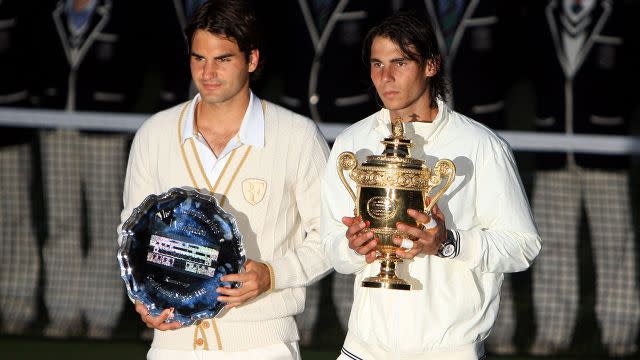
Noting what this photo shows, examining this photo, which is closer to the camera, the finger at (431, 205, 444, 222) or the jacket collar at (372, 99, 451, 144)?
the finger at (431, 205, 444, 222)

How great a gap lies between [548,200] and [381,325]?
213 inches

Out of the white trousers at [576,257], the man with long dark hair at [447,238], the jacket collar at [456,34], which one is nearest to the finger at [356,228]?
the man with long dark hair at [447,238]

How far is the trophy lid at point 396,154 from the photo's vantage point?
403 cm

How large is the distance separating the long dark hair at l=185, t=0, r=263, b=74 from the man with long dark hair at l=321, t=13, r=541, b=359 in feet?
1.72

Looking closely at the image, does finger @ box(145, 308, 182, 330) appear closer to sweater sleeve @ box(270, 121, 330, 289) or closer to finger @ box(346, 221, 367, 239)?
sweater sleeve @ box(270, 121, 330, 289)

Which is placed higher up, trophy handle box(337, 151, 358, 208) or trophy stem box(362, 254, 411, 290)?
trophy handle box(337, 151, 358, 208)

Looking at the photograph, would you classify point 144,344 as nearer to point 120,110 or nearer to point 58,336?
point 58,336

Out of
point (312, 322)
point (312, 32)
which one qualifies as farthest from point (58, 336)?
point (312, 32)

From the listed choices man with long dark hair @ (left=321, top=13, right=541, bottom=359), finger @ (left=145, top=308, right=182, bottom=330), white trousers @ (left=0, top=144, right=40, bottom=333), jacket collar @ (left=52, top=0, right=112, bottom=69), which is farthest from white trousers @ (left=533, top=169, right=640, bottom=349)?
finger @ (left=145, top=308, right=182, bottom=330)

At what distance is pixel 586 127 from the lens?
30.0ft

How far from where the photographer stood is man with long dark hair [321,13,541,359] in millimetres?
4117

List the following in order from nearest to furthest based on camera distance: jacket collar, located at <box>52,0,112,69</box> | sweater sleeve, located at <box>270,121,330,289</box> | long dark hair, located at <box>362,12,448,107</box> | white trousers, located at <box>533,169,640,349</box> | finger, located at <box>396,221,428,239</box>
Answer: finger, located at <box>396,221,428,239</box> < long dark hair, located at <box>362,12,448,107</box> < sweater sleeve, located at <box>270,121,330,289</box> < white trousers, located at <box>533,169,640,349</box> < jacket collar, located at <box>52,0,112,69</box>

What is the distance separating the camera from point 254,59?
4.75 m

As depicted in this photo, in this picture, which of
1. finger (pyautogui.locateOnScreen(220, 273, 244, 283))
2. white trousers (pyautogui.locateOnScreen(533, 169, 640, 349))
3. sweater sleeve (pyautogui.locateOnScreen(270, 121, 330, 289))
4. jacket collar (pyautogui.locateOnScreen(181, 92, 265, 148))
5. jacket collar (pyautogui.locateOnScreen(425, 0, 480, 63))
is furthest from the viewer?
jacket collar (pyautogui.locateOnScreen(425, 0, 480, 63))
